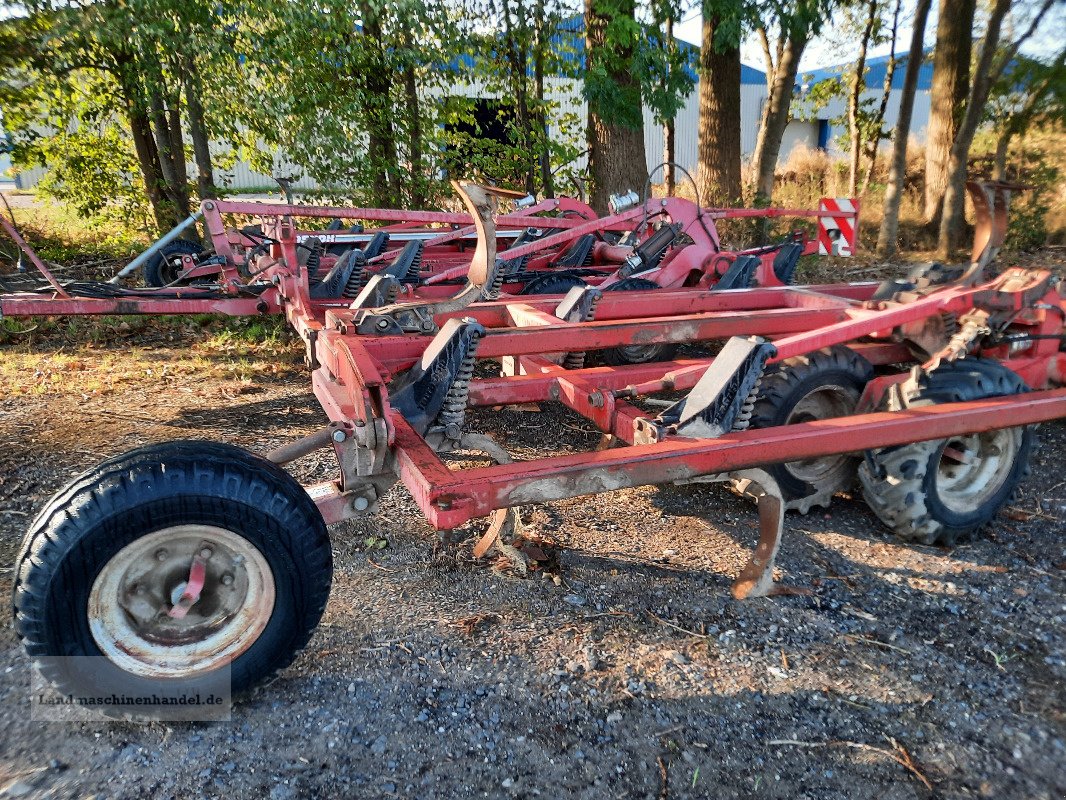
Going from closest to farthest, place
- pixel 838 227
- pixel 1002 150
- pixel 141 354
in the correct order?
1. pixel 141 354
2. pixel 838 227
3. pixel 1002 150

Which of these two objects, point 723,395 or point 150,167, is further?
point 150,167

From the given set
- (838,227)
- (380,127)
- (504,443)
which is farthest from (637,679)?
(380,127)

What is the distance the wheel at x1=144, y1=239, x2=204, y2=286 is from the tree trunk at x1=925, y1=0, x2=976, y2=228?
434 inches

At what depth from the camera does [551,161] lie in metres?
11.9

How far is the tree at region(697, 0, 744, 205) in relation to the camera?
39.9ft

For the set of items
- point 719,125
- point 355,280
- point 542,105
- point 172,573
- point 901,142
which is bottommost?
point 172,573

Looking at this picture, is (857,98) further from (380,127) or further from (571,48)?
(380,127)

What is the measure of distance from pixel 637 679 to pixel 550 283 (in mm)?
4541

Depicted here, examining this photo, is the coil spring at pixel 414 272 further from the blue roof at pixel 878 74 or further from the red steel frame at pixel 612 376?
the blue roof at pixel 878 74

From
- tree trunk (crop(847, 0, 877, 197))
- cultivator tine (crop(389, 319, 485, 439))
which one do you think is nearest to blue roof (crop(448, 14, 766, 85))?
tree trunk (crop(847, 0, 877, 197))

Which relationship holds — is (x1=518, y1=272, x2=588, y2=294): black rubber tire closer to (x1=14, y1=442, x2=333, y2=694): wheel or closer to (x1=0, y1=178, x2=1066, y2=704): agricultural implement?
(x1=0, y1=178, x2=1066, y2=704): agricultural implement

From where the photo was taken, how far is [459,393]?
3.30 m

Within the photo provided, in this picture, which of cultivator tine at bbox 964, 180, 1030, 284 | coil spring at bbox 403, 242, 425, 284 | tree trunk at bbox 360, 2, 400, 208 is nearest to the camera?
cultivator tine at bbox 964, 180, 1030, 284

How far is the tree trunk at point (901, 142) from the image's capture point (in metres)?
12.1
